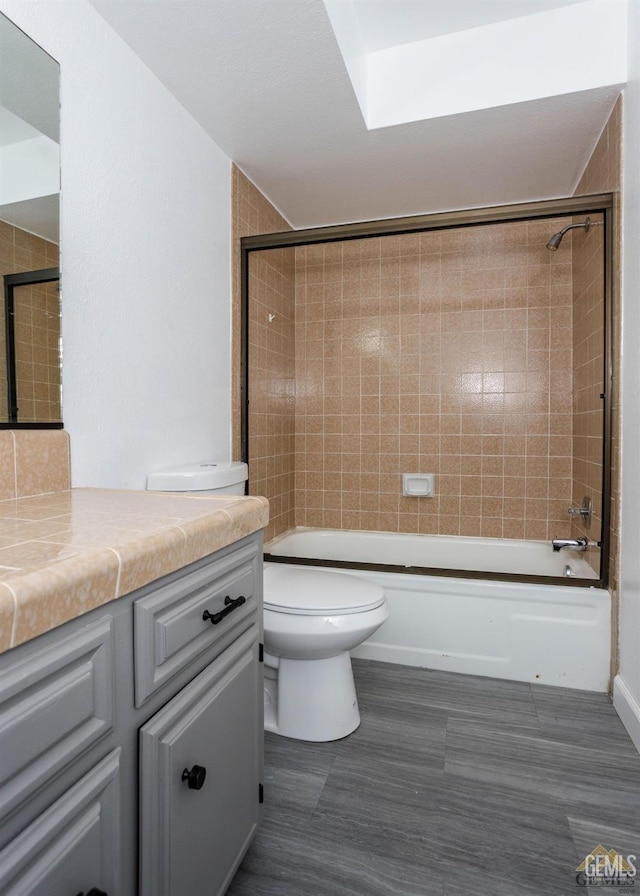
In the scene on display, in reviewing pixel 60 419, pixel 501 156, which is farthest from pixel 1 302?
pixel 501 156

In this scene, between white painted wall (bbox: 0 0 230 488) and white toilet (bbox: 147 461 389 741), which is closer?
white painted wall (bbox: 0 0 230 488)

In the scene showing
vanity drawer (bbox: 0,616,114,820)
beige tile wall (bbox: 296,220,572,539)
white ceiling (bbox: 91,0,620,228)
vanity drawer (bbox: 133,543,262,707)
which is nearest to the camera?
vanity drawer (bbox: 0,616,114,820)

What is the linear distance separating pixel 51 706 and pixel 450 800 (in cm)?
124

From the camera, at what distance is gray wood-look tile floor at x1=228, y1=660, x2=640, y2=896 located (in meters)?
1.15

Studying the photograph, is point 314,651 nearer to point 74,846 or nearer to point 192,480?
point 192,480

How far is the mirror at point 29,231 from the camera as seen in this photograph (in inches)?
46.7

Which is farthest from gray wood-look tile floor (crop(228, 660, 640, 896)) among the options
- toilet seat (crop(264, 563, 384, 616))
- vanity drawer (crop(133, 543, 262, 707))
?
vanity drawer (crop(133, 543, 262, 707))

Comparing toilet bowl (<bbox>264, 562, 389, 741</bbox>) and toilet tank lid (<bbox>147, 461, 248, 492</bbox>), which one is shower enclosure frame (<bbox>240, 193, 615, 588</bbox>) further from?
toilet tank lid (<bbox>147, 461, 248, 492</bbox>)

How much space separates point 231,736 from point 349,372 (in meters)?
2.48

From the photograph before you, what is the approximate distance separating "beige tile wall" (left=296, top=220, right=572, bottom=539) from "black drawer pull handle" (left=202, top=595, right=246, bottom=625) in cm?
222

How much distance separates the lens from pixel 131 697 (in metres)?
0.71

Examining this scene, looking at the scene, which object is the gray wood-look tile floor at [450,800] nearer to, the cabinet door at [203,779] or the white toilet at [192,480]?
the cabinet door at [203,779]

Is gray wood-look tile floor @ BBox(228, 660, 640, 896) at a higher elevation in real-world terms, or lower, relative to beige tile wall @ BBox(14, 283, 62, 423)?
lower

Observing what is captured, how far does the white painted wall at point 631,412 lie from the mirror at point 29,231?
1807 millimetres
